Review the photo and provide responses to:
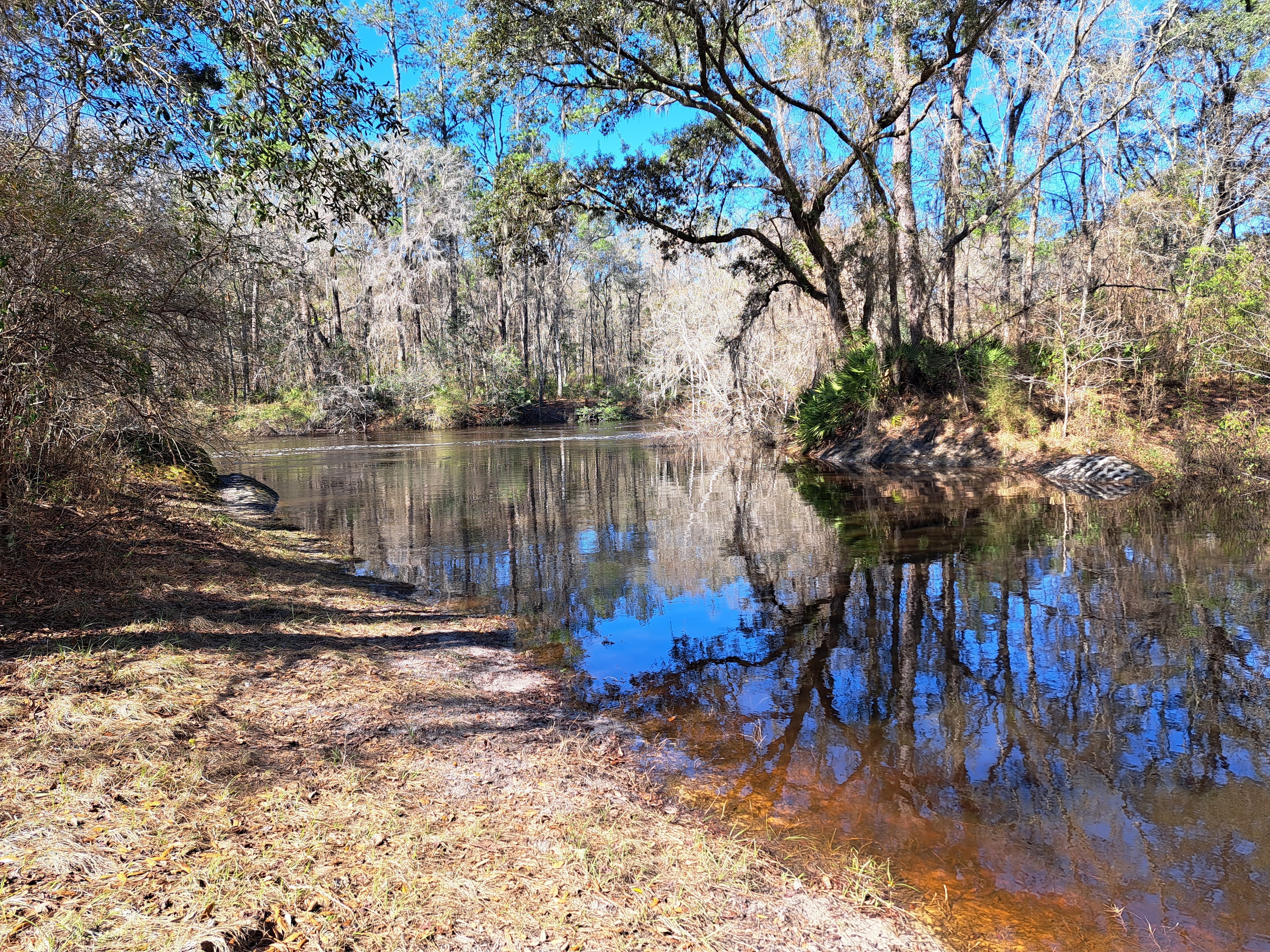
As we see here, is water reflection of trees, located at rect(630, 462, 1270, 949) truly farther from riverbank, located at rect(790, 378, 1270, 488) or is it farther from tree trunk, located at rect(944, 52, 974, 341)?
→ tree trunk, located at rect(944, 52, 974, 341)

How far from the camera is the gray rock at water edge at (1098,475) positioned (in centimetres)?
1344

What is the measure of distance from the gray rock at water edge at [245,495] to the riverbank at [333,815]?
620 centimetres

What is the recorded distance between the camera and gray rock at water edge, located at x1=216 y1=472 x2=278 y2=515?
37.4 ft

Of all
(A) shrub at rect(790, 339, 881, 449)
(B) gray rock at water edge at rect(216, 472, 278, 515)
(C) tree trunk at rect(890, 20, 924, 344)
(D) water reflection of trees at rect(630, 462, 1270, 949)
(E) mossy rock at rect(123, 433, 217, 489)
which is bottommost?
(D) water reflection of trees at rect(630, 462, 1270, 949)

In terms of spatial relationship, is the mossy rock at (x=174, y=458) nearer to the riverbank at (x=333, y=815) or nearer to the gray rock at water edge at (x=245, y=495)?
the gray rock at water edge at (x=245, y=495)

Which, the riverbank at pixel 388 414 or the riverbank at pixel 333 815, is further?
the riverbank at pixel 388 414

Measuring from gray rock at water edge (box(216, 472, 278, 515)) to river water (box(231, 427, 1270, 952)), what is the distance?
0.79 meters

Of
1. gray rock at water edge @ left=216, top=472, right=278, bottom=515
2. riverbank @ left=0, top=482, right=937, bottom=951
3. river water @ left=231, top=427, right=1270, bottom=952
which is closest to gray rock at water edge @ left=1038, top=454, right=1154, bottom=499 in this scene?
river water @ left=231, top=427, right=1270, bottom=952

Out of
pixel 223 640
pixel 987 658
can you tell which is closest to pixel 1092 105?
pixel 987 658

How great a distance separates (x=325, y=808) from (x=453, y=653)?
8.64 ft

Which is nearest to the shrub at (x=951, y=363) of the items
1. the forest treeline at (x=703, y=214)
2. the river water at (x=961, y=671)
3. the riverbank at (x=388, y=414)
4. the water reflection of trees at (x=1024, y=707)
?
the forest treeline at (x=703, y=214)

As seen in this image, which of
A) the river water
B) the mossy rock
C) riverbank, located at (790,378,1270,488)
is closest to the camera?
the river water

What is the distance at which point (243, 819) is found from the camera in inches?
114

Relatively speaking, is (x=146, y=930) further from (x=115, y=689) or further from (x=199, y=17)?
(x=199, y=17)
